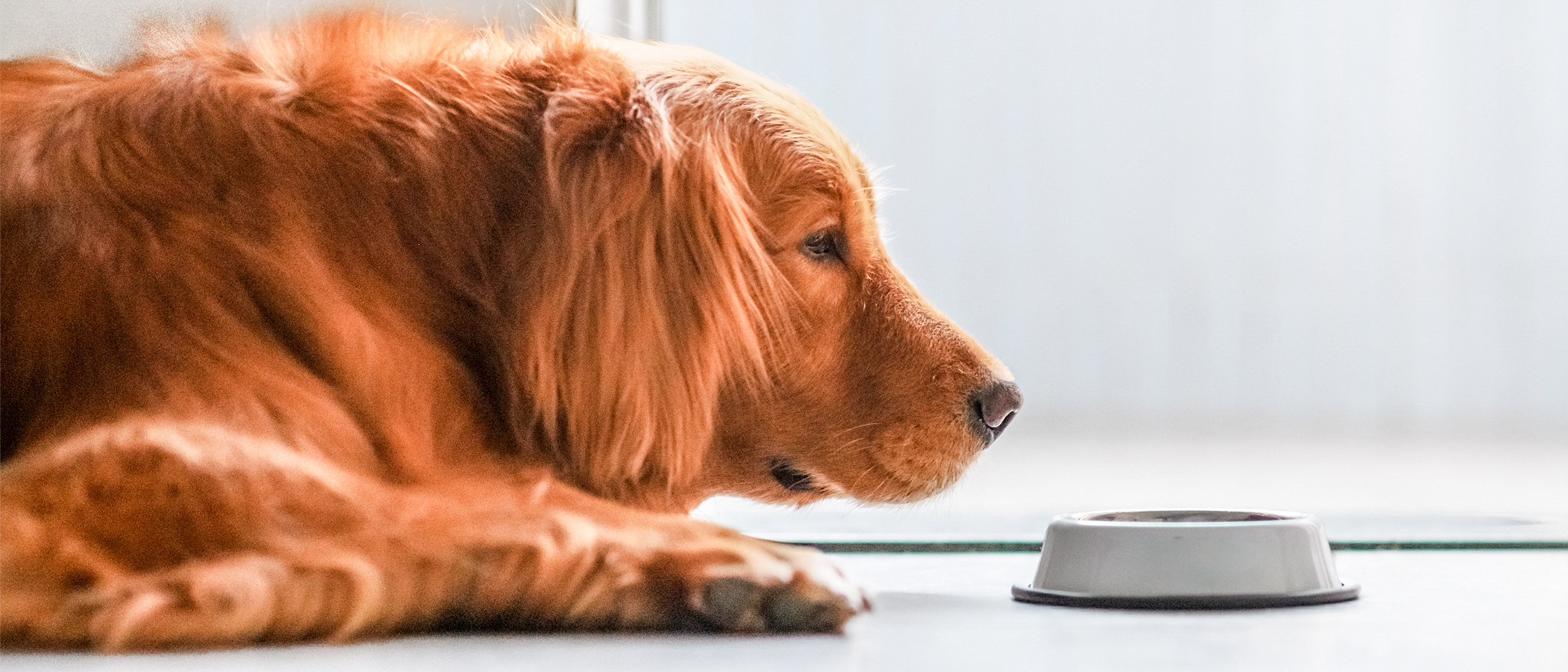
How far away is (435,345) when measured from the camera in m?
0.95

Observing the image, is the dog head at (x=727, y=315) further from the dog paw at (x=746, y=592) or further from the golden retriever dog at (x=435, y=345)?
the dog paw at (x=746, y=592)

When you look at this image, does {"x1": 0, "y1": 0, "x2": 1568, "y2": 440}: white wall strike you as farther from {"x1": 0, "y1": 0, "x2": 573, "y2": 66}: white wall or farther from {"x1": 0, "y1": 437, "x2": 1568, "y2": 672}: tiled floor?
{"x1": 0, "y1": 0, "x2": 573, "y2": 66}: white wall

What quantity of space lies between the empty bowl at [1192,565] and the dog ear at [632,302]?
29 cm

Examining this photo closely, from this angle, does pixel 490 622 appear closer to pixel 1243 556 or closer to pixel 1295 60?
pixel 1243 556

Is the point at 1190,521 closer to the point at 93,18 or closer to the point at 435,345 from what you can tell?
the point at 435,345

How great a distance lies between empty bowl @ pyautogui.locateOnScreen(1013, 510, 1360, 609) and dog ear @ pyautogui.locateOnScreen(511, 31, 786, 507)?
0.29m

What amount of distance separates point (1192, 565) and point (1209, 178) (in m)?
0.90

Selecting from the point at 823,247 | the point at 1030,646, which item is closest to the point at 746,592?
the point at 1030,646

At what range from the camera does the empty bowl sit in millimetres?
949

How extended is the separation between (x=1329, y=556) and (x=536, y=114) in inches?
27.5

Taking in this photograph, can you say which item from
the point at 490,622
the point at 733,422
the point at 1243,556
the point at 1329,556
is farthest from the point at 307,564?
the point at 1329,556

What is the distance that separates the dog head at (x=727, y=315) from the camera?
977 mm

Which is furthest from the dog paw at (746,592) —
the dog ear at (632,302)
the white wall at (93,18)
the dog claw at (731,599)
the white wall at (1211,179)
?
the white wall at (1211,179)

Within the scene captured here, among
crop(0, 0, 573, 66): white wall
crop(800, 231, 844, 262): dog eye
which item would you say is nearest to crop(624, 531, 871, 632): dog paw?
crop(800, 231, 844, 262): dog eye
